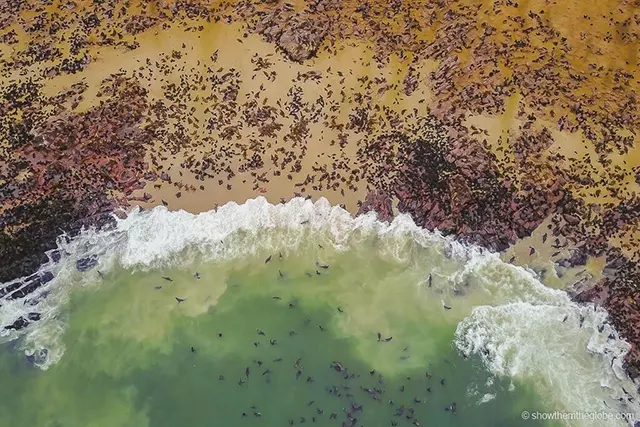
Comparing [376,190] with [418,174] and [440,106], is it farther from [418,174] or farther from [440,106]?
[440,106]

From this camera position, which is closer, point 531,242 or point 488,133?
point 531,242

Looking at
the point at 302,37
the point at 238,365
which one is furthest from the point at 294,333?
the point at 302,37

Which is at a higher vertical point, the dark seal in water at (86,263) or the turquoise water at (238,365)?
the dark seal in water at (86,263)

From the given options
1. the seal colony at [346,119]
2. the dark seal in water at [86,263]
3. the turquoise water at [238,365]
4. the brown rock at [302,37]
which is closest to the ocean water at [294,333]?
the turquoise water at [238,365]

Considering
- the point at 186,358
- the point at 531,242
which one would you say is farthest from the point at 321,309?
the point at 531,242

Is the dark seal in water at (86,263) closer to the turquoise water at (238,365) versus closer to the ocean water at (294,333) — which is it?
the ocean water at (294,333)
